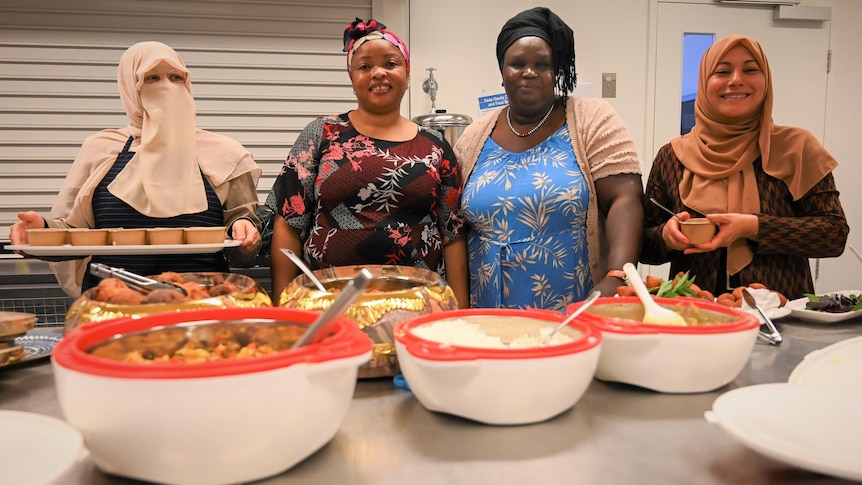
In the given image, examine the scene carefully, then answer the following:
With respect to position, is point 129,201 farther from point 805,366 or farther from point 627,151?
point 805,366

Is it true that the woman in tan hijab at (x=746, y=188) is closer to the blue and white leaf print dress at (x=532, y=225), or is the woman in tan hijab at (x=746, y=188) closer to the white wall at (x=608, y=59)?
the blue and white leaf print dress at (x=532, y=225)

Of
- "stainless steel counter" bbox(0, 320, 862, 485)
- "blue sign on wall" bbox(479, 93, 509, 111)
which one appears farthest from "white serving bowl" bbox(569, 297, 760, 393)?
"blue sign on wall" bbox(479, 93, 509, 111)

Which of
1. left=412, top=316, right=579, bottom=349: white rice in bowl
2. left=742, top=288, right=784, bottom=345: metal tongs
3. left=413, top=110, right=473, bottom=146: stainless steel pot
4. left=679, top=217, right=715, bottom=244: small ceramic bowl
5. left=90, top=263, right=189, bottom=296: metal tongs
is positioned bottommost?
left=742, top=288, right=784, bottom=345: metal tongs

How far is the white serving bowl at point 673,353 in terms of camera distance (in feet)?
2.95

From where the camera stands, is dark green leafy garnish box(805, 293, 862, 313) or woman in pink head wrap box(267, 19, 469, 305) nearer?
dark green leafy garnish box(805, 293, 862, 313)

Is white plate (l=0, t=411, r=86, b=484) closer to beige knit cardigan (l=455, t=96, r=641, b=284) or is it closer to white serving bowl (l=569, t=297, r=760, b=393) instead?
white serving bowl (l=569, t=297, r=760, b=393)

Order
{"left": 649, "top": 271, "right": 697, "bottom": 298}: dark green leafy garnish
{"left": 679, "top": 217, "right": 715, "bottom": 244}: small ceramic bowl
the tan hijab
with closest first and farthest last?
{"left": 649, "top": 271, "right": 697, "bottom": 298}: dark green leafy garnish → {"left": 679, "top": 217, "right": 715, "bottom": 244}: small ceramic bowl → the tan hijab

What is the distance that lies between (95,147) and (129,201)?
29 centimetres

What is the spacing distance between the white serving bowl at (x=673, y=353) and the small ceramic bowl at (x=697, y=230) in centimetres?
81

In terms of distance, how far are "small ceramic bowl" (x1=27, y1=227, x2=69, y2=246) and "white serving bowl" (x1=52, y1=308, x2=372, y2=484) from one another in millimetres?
1071

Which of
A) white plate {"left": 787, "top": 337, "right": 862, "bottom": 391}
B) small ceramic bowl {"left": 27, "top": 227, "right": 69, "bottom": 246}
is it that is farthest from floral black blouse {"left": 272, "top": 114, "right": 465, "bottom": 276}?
white plate {"left": 787, "top": 337, "right": 862, "bottom": 391}

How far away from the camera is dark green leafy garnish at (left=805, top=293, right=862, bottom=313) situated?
153cm

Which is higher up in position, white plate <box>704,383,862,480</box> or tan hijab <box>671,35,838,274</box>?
tan hijab <box>671,35,838,274</box>

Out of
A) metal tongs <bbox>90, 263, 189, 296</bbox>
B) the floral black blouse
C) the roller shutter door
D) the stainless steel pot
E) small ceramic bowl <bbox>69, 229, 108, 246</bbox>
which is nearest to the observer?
A: metal tongs <bbox>90, 263, 189, 296</bbox>
